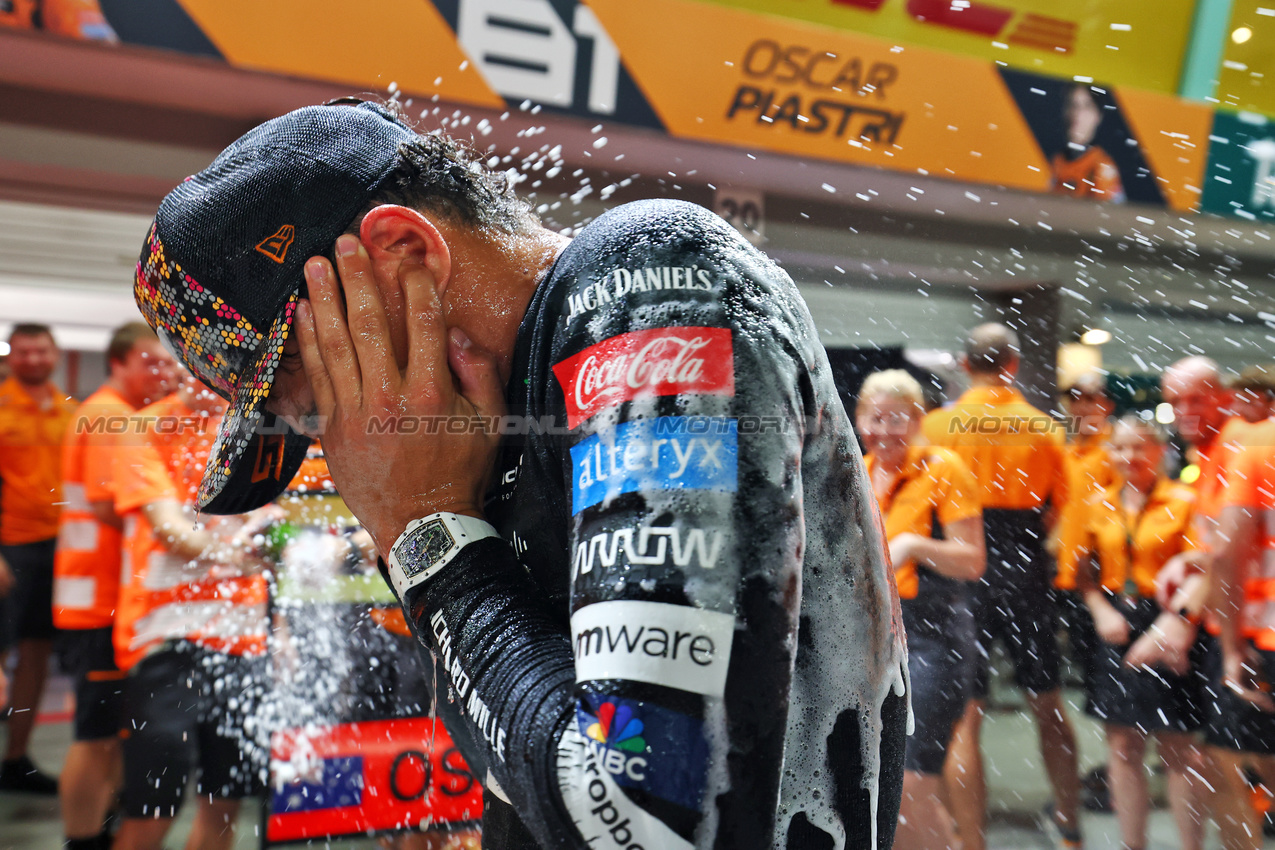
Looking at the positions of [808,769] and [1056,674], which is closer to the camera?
[808,769]

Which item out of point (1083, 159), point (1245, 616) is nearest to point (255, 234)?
point (1245, 616)

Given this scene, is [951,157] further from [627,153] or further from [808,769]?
[808,769]

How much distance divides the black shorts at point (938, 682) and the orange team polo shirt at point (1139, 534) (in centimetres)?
119

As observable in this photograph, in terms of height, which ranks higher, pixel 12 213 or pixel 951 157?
pixel 951 157

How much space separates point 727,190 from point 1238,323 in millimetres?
11285

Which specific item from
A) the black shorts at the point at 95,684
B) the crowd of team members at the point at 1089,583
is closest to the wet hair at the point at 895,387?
the crowd of team members at the point at 1089,583

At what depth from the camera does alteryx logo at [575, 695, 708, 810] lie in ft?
1.95

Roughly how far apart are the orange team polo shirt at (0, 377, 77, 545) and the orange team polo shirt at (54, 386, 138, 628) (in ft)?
3.50

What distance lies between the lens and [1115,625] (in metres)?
3.96

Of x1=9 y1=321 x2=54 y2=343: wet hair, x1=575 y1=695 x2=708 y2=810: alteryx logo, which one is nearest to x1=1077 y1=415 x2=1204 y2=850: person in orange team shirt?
x1=575 y1=695 x2=708 y2=810: alteryx logo

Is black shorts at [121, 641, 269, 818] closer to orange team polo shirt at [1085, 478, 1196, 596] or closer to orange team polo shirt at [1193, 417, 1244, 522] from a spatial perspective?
orange team polo shirt at [1085, 478, 1196, 596]

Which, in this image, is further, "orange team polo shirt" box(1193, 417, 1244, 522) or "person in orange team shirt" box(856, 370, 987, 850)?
"orange team polo shirt" box(1193, 417, 1244, 522)

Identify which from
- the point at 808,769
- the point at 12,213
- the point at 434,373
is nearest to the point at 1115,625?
the point at 808,769

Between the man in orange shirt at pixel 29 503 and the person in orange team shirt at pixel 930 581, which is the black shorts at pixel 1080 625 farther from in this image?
the man in orange shirt at pixel 29 503
